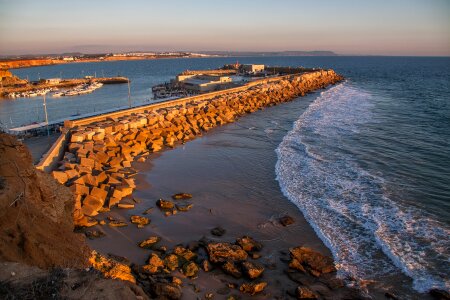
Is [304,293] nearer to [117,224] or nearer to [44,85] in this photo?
[117,224]

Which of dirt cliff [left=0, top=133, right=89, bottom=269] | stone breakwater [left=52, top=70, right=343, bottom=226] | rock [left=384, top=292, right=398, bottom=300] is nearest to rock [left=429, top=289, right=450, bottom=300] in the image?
rock [left=384, top=292, right=398, bottom=300]

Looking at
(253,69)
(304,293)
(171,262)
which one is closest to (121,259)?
(171,262)

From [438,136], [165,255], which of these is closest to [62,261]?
[165,255]

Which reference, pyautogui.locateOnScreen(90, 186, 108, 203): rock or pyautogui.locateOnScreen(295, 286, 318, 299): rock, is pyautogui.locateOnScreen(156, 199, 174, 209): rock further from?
pyautogui.locateOnScreen(295, 286, 318, 299): rock

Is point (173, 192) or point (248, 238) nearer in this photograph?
point (248, 238)

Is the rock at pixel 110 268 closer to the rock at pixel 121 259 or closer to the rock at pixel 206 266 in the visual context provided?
the rock at pixel 121 259

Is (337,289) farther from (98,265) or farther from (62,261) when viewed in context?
(62,261)
